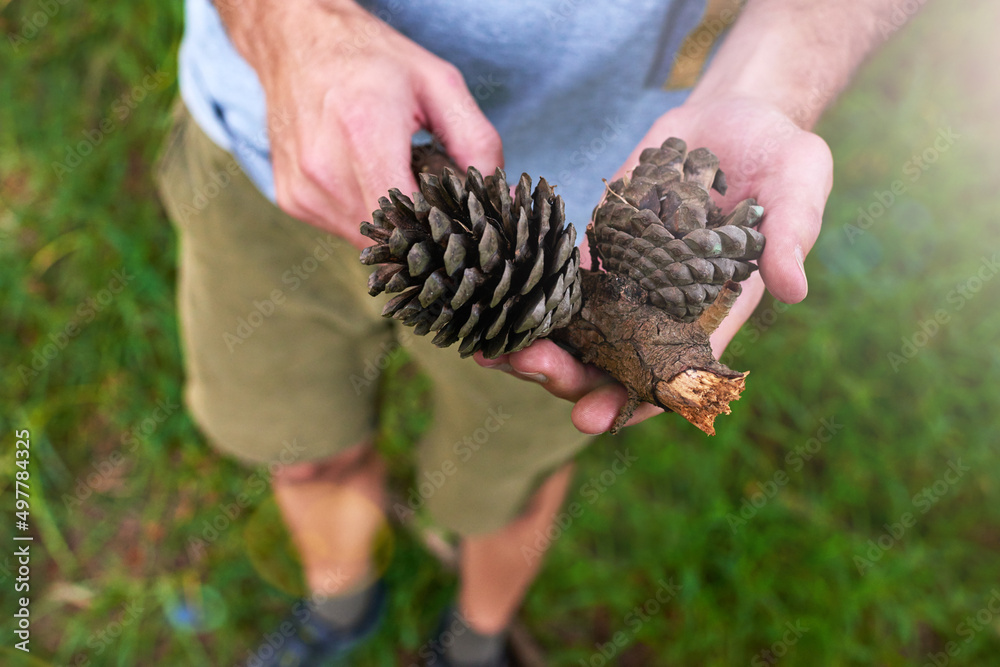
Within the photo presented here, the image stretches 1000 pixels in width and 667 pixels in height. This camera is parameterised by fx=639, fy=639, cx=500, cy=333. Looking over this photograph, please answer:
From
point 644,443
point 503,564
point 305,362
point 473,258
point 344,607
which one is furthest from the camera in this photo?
point 644,443

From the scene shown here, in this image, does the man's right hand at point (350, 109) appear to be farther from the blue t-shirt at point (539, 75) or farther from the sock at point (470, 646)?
the sock at point (470, 646)

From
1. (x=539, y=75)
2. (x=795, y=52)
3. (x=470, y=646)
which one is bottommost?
(x=470, y=646)

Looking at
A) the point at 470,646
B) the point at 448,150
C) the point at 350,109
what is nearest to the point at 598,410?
the point at 448,150

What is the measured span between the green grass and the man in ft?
2.23

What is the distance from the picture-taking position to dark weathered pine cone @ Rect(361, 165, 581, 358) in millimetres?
1042

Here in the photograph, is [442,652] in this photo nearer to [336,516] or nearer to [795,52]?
[336,516]

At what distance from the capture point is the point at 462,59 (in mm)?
1491

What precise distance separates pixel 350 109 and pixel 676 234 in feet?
2.15

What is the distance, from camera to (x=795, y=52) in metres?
1.51

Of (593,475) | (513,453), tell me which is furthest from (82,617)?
(593,475)

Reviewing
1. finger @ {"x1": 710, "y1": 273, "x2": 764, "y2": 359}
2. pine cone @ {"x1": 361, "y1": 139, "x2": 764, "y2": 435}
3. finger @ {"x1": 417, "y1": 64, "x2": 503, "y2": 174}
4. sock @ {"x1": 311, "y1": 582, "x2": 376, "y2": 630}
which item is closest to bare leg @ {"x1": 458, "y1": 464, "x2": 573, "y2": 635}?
sock @ {"x1": 311, "y1": 582, "x2": 376, "y2": 630}

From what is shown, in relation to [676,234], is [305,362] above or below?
below

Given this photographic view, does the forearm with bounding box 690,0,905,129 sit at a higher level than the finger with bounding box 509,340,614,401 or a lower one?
higher

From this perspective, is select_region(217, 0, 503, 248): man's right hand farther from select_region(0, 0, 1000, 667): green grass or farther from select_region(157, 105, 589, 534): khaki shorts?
select_region(0, 0, 1000, 667): green grass
